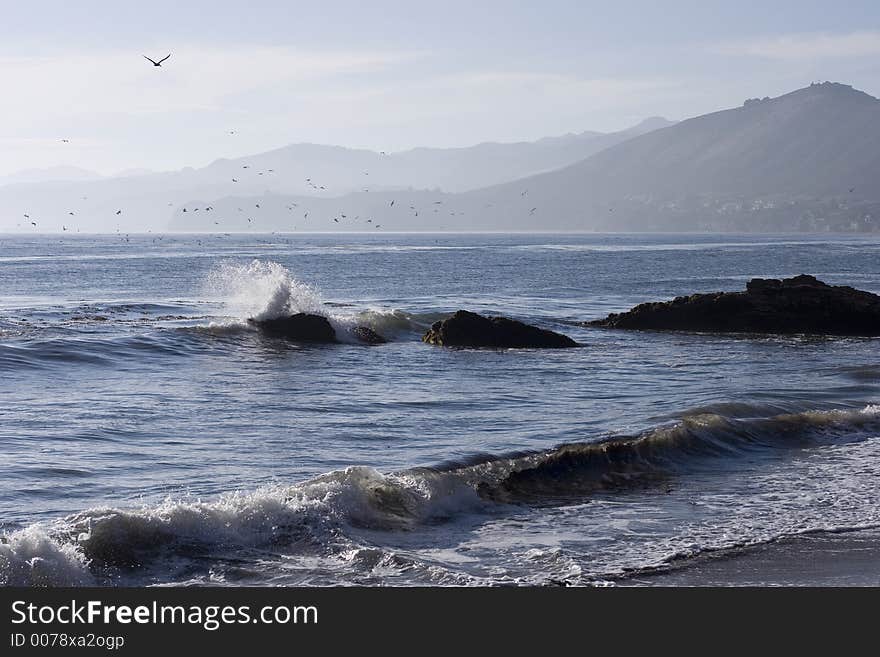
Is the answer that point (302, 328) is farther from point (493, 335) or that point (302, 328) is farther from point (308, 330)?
point (493, 335)

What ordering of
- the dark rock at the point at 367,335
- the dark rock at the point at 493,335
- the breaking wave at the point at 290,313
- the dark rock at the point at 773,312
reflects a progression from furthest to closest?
the dark rock at the point at 773,312 → the breaking wave at the point at 290,313 → the dark rock at the point at 367,335 → the dark rock at the point at 493,335

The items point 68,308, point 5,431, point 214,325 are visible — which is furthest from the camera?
point 68,308

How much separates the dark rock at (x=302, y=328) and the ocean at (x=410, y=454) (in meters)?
0.65

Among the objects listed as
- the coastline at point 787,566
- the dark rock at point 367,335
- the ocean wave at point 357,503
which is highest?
the dark rock at point 367,335

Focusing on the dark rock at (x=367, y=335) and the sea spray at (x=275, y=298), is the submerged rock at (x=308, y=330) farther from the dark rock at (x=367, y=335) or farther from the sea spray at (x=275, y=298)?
the sea spray at (x=275, y=298)

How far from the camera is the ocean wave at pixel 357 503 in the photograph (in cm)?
1101

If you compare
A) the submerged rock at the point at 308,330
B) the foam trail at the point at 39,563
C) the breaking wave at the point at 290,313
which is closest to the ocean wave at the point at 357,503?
the foam trail at the point at 39,563

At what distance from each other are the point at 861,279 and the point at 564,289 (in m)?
19.2

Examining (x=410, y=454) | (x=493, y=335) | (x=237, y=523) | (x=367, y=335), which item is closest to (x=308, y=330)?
(x=367, y=335)

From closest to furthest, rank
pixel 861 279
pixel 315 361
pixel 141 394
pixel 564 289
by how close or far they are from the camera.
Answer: pixel 141 394
pixel 315 361
pixel 564 289
pixel 861 279

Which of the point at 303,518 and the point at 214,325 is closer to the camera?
the point at 303,518

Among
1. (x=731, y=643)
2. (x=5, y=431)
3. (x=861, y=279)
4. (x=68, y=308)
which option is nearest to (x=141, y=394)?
(x=5, y=431)

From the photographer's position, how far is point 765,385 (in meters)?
23.5

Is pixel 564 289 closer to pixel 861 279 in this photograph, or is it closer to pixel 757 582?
pixel 861 279
